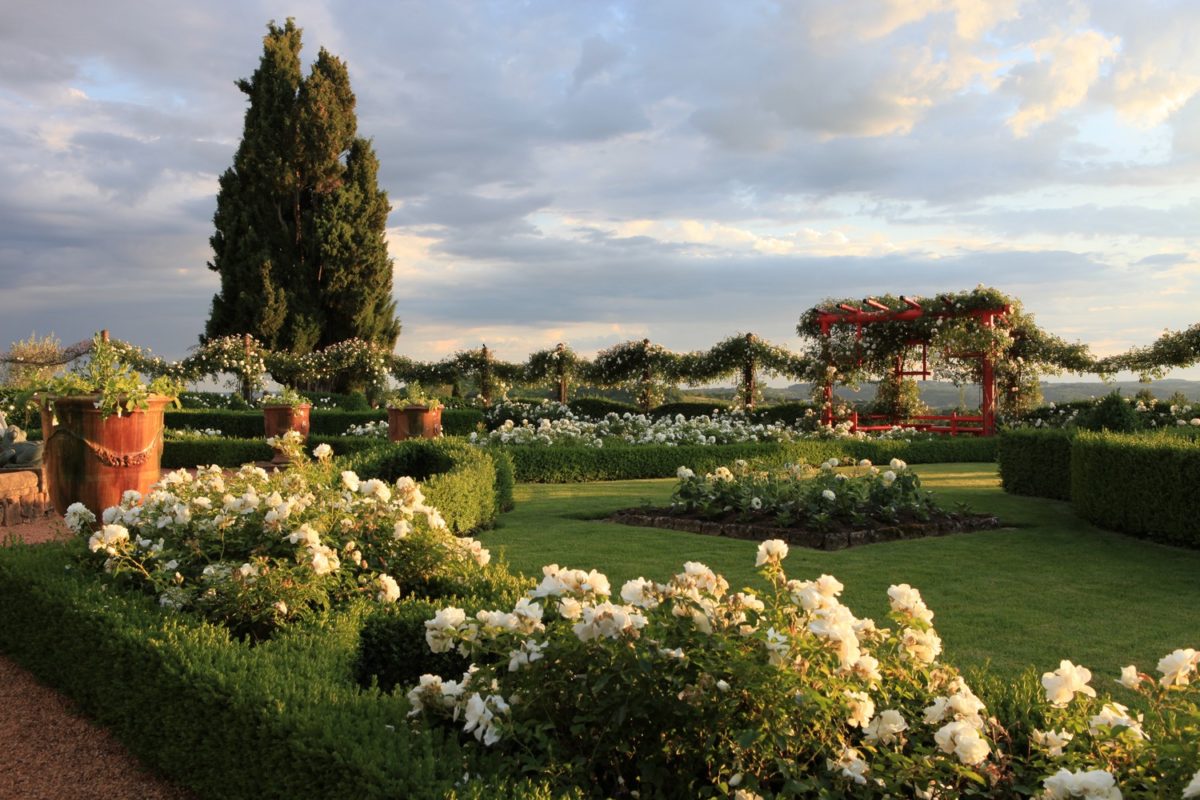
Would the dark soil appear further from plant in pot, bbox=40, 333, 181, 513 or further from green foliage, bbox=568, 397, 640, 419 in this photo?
green foliage, bbox=568, 397, 640, 419

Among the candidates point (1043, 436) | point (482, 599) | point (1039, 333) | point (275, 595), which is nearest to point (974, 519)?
point (1043, 436)

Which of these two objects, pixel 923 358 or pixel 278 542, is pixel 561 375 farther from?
pixel 278 542

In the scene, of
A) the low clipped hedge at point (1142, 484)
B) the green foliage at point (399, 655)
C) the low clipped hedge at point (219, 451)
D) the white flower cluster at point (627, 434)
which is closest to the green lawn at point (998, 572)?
the low clipped hedge at point (1142, 484)

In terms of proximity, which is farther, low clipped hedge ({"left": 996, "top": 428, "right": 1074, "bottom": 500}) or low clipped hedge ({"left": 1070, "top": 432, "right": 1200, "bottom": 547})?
low clipped hedge ({"left": 996, "top": 428, "right": 1074, "bottom": 500})

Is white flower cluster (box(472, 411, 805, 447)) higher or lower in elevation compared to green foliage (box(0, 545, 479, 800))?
higher

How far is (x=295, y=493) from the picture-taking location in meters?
5.10

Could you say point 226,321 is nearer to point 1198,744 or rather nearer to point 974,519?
point 974,519

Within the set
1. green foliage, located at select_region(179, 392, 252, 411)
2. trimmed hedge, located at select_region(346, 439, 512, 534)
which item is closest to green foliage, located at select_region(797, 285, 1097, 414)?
trimmed hedge, located at select_region(346, 439, 512, 534)

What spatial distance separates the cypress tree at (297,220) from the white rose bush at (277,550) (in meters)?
25.7

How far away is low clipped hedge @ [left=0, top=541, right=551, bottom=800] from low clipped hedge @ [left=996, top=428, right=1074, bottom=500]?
31.3ft

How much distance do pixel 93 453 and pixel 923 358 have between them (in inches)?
687

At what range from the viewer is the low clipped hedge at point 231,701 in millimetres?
2441

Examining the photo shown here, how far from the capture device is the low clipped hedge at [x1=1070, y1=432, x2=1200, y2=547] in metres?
7.84

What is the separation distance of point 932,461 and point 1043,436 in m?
4.97
